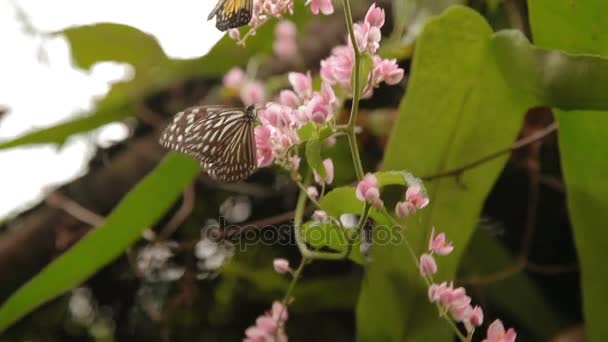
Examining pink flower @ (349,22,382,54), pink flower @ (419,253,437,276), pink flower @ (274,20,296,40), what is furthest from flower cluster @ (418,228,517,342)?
pink flower @ (274,20,296,40)

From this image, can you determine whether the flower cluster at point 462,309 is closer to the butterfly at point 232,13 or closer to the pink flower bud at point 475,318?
the pink flower bud at point 475,318

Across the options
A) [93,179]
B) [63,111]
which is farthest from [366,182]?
[63,111]

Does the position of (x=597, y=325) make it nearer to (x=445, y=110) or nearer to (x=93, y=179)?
(x=445, y=110)

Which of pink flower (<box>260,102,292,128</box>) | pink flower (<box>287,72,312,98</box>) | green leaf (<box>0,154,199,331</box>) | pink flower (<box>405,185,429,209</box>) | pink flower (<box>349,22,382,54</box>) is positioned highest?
pink flower (<box>349,22,382,54</box>)

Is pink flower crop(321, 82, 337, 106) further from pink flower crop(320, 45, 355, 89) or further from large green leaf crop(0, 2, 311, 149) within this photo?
large green leaf crop(0, 2, 311, 149)

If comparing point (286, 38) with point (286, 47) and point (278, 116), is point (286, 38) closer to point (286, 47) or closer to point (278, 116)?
point (286, 47)

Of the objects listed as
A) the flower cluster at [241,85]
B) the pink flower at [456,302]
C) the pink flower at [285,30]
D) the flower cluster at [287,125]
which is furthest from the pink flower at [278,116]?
the pink flower at [285,30]
